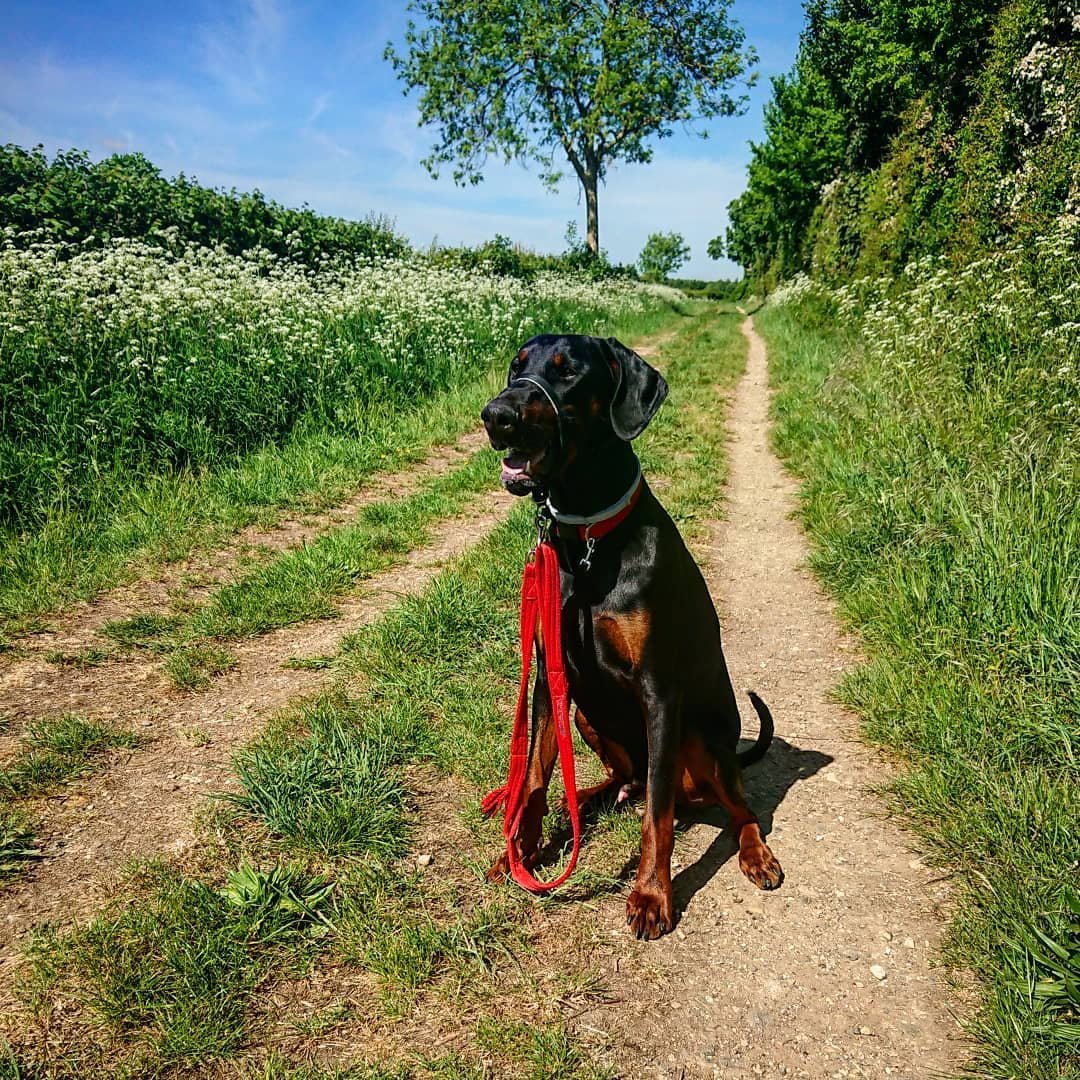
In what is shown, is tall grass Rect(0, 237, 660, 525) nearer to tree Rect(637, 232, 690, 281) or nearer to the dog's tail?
the dog's tail

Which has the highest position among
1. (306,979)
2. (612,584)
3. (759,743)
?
(612,584)

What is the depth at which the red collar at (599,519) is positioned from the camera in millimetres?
2293

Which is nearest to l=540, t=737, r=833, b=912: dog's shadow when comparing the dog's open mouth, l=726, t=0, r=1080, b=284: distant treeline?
the dog's open mouth

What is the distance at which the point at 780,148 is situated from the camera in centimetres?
2766

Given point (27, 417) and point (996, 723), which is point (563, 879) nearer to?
point (996, 723)

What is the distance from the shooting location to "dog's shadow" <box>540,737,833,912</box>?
243 cm

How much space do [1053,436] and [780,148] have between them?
2784 cm

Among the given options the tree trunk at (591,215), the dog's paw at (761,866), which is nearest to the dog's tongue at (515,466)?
the dog's paw at (761,866)

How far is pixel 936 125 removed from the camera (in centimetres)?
1065

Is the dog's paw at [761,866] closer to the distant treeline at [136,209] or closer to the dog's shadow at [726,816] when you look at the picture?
the dog's shadow at [726,816]

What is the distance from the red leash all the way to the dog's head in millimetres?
275

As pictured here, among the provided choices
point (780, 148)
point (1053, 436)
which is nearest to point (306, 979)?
point (1053, 436)

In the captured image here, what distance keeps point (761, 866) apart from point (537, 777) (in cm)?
78

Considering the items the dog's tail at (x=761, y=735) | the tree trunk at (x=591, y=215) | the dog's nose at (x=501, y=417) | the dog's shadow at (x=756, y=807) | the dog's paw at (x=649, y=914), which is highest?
the tree trunk at (x=591, y=215)
